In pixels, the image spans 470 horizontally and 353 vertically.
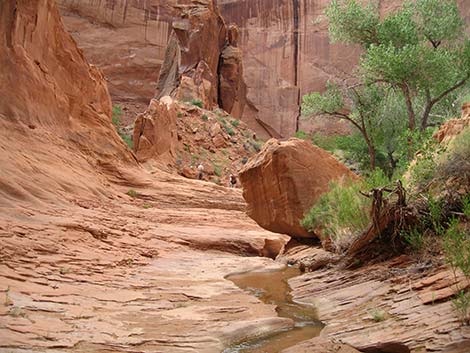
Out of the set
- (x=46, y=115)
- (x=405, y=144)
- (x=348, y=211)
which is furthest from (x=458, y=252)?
(x=46, y=115)

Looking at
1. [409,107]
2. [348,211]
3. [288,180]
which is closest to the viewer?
[348,211]

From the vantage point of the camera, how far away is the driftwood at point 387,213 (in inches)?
260

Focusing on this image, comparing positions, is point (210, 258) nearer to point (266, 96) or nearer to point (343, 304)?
point (343, 304)

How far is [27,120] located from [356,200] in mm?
9794

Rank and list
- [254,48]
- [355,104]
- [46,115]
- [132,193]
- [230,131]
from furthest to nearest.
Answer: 1. [254,48]
2. [230,131]
3. [355,104]
4. [132,193]
5. [46,115]

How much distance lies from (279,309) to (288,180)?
5676 millimetres

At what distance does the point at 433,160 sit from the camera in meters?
7.21

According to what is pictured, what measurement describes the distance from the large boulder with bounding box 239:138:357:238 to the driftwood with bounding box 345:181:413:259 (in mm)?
4836

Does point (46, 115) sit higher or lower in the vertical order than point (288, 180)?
higher

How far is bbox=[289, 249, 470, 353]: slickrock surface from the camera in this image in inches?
160

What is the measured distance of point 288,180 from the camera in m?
12.1

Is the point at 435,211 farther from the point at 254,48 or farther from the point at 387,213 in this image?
the point at 254,48

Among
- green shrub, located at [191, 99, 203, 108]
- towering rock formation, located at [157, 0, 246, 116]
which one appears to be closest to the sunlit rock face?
towering rock formation, located at [157, 0, 246, 116]

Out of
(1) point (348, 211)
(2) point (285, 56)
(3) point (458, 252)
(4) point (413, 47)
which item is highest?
(2) point (285, 56)
